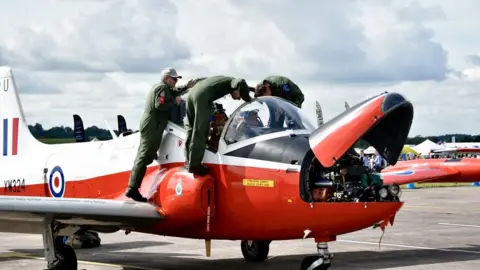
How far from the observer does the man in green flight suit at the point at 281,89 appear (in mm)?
10805

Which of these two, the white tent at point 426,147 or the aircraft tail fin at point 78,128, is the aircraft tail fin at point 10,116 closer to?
the aircraft tail fin at point 78,128

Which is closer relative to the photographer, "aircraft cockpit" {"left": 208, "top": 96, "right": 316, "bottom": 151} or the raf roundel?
"aircraft cockpit" {"left": 208, "top": 96, "right": 316, "bottom": 151}

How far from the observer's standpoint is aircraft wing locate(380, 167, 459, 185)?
13219mm

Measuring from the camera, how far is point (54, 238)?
10.7 meters

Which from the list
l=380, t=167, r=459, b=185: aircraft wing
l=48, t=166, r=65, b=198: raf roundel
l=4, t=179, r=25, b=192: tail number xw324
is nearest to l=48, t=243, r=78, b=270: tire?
l=48, t=166, r=65, b=198: raf roundel

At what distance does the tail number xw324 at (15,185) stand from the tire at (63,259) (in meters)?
2.21

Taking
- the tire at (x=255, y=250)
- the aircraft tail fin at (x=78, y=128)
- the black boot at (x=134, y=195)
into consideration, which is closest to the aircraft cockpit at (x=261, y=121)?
the black boot at (x=134, y=195)

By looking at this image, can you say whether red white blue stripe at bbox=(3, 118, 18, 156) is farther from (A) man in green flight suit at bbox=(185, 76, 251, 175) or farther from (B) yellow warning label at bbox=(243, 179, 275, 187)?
(B) yellow warning label at bbox=(243, 179, 275, 187)

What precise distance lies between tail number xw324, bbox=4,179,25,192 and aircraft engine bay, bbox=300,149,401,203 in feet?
19.2

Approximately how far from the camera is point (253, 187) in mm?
9625

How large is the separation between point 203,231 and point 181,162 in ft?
3.24

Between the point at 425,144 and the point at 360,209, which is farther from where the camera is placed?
the point at 425,144

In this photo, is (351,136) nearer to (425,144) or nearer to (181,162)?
(181,162)

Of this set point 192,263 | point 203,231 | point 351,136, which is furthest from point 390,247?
point 351,136
